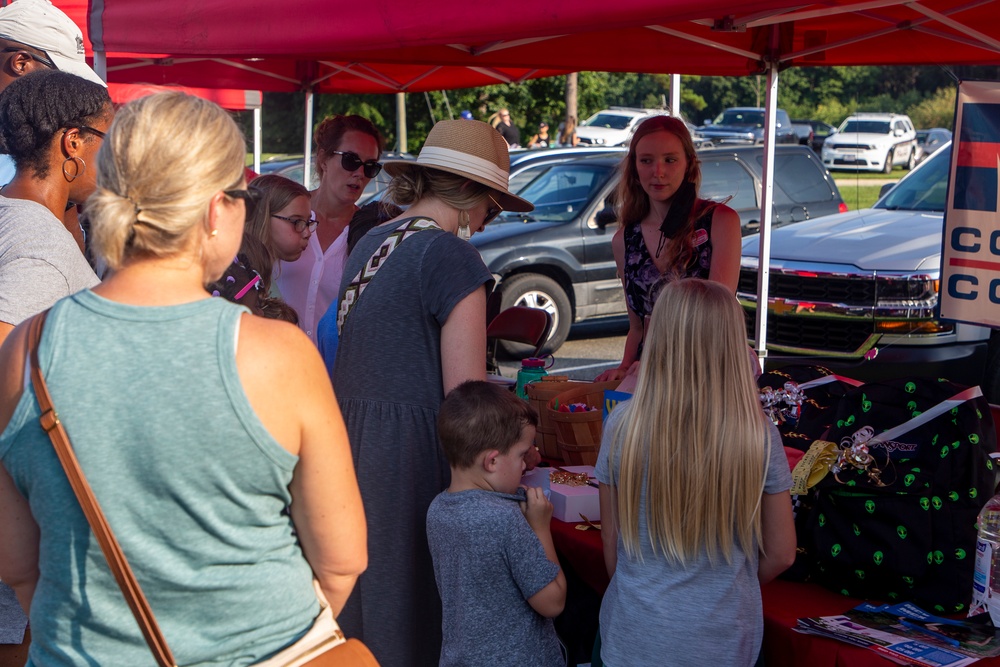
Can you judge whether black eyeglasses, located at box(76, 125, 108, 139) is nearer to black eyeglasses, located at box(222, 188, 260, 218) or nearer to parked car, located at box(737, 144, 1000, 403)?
black eyeglasses, located at box(222, 188, 260, 218)

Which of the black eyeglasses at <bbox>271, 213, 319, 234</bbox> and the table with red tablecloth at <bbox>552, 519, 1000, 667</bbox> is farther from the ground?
the black eyeglasses at <bbox>271, 213, 319, 234</bbox>

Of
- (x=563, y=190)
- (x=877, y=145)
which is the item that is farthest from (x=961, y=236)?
(x=877, y=145)

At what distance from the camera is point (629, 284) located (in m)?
4.32

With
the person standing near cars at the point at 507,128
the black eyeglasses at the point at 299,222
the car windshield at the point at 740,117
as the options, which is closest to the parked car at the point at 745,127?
the car windshield at the point at 740,117

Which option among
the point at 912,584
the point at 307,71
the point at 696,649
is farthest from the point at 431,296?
the point at 307,71

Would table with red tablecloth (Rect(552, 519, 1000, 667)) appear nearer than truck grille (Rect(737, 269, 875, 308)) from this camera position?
Yes

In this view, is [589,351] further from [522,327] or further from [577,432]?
[577,432]

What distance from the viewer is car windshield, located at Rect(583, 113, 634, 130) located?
28.9m

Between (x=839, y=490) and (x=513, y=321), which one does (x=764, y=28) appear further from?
(x=839, y=490)

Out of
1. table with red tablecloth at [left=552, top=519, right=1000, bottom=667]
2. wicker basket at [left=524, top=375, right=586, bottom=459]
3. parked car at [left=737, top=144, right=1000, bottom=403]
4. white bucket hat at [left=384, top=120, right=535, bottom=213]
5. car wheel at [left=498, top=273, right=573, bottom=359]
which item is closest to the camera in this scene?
table with red tablecloth at [left=552, top=519, right=1000, bottom=667]

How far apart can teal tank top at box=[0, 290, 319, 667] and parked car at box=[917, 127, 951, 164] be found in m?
27.6

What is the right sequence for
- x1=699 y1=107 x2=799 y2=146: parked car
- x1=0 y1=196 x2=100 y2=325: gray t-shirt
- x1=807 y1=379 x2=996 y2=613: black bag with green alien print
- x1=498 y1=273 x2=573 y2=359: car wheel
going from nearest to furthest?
x1=0 y1=196 x2=100 y2=325: gray t-shirt → x1=807 y1=379 x2=996 y2=613: black bag with green alien print → x1=498 y1=273 x2=573 y2=359: car wheel → x1=699 y1=107 x2=799 y2=146: parked car

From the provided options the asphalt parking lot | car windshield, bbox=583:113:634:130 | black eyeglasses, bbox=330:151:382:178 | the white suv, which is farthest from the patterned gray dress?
car windshield, bbox=583:113:634:130

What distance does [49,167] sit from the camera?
7.91 feet
